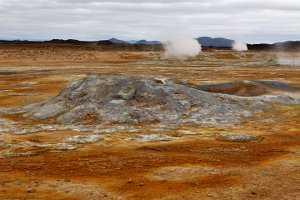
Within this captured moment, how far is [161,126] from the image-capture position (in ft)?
78.7

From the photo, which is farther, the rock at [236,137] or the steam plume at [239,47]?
the steam plume at [239,47]

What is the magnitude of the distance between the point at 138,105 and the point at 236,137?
796 cm

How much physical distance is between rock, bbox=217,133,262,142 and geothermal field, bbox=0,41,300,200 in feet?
0.17

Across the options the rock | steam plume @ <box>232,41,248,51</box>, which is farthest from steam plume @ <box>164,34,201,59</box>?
the rock

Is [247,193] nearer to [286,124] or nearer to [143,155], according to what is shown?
[143,155]

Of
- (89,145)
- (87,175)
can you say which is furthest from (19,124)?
(87,175)

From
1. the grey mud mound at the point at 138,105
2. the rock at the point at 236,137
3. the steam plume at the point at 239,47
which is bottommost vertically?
the rock at the point at 236,137

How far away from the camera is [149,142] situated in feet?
66.5

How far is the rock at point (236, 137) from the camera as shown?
822 inches

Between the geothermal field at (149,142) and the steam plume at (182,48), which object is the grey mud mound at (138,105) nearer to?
the geothermal field at (149,142)

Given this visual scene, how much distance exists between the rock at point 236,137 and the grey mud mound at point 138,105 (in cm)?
299

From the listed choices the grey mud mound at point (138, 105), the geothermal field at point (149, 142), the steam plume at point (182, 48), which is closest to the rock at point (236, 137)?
the geothermal field at point (149, 142)

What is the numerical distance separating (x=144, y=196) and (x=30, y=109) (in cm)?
1759

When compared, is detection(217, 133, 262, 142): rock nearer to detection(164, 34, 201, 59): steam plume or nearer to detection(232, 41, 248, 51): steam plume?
detection(164, 34, 201, 59): steam plume
